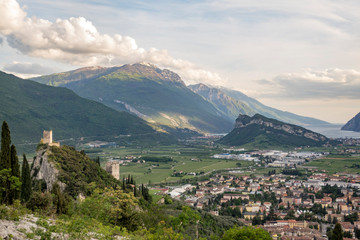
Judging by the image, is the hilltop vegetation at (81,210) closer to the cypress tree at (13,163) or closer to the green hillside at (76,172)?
the green hillside at (76,172)

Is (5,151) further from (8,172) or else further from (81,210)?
(81,210)

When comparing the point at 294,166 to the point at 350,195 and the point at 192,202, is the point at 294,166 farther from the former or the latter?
the point at 192,202

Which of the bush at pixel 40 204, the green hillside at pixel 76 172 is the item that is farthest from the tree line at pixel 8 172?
the green hillside at pixel 76 172

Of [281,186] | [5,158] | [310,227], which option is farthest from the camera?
[281,186]

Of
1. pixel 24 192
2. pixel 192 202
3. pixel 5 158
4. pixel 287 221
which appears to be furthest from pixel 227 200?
pixel 5 158

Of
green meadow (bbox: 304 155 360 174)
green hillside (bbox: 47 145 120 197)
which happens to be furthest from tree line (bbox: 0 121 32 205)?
green meadow (bbox: 304 155 360 174)

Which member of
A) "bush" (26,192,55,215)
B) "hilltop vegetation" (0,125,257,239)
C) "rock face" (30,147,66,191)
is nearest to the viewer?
"hilltop vegetation" (0,125,257,239)

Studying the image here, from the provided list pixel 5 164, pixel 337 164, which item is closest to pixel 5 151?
pixel 5 164

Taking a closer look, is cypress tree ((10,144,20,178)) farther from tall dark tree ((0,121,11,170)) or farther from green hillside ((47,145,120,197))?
green hillside ((47,145,120,197))

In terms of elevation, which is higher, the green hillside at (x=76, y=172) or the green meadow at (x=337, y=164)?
the green hillside at (x=76, y=172)
